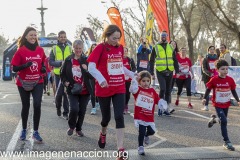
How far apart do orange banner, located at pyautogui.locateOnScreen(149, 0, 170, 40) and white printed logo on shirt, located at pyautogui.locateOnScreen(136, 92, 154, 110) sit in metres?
10.4

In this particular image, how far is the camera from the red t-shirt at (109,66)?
227 inches

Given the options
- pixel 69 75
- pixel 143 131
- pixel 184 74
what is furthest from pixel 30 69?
pixel 184 74

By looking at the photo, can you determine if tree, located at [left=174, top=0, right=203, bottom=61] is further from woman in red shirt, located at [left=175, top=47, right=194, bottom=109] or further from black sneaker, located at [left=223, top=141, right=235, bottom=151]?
black sneaker, located at [left=223, top=141, right=235, bottom=151]

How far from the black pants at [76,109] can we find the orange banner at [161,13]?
31.1 ft

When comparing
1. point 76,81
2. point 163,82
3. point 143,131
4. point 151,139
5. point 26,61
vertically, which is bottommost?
point 151,139

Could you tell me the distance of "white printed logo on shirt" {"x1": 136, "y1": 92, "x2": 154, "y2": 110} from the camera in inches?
241

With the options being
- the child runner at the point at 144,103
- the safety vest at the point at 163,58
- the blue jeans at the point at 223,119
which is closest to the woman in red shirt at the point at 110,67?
the child runner at the point at 144,103

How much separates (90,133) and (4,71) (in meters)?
25.7

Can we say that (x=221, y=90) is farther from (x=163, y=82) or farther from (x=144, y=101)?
(x=163, y=82)

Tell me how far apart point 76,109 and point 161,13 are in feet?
34.0

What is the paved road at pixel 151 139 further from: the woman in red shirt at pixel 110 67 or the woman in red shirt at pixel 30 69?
the woman in red shirt at pixel 110 67

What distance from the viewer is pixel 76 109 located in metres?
7.22

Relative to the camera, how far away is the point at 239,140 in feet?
23.0

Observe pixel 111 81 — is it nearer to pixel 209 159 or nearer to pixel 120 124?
pixel 120 124
